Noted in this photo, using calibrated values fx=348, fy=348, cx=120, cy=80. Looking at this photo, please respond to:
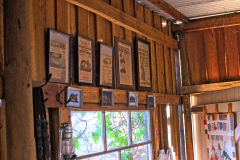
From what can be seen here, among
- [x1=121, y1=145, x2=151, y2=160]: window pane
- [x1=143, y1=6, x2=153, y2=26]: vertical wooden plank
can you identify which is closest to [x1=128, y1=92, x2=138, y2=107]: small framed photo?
[x1=121, y1=145, x2=151, y2=160]: window pane

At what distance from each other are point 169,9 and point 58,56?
10.3ft

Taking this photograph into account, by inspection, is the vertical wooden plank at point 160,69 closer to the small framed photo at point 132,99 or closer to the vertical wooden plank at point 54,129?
the small framed photo at point 132,99

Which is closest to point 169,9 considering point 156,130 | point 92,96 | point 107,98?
point 156,130

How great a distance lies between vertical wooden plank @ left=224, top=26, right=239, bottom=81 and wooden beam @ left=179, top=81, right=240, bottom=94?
0.17 metres

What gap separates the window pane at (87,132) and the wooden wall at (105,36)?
0.33 m

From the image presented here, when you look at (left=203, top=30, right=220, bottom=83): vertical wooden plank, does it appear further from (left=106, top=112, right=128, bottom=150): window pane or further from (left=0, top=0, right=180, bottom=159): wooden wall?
(left=106, top=112, right=128, bottom=150): window pane

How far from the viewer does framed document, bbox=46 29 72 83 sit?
3512 millimetres

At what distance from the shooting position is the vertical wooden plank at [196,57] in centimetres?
701

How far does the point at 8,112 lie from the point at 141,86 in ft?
9.54

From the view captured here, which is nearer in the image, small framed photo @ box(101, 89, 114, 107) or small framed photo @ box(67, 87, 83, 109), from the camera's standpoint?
small framed photo @ box(67, 87, 83, 109)

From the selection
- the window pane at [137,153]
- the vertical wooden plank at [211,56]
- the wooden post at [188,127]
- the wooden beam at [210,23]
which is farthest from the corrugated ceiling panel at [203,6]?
the window pane at [137,153]

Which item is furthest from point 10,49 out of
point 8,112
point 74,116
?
point 74,116

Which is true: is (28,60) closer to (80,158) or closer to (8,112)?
(8,112)

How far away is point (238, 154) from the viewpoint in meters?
6.11
